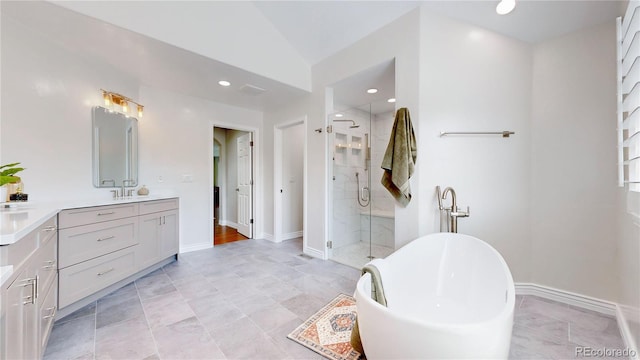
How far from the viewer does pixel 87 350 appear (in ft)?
4.79

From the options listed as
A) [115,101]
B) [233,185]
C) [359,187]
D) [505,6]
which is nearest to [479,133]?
[505,6]

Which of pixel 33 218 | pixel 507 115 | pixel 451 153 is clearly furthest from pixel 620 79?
pixel 33 218

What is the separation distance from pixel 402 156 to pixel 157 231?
2.80 metres

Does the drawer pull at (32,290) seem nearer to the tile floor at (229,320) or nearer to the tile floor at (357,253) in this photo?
the tile floor at (229,320)

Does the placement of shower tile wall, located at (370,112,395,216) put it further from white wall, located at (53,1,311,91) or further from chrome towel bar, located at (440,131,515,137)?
chrome towel bar, located at (440,131,515,137)

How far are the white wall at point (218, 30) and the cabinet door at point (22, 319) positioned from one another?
6.45 feet

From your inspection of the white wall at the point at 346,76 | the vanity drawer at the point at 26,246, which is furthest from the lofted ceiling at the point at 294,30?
the vanity drawer at the point at 26,246

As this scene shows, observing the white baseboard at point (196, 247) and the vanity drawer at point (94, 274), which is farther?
the white baseboard at point (196, 247)

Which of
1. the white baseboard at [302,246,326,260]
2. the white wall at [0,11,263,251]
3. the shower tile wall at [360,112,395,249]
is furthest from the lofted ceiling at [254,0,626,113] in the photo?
the white baseboard at [302,246,326,260]

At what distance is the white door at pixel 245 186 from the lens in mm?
4285

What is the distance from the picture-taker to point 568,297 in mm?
2037

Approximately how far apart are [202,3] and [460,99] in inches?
106

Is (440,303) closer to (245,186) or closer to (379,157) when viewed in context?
(379,157)

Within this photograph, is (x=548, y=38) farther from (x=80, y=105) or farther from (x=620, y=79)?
(x=80, y=105)
